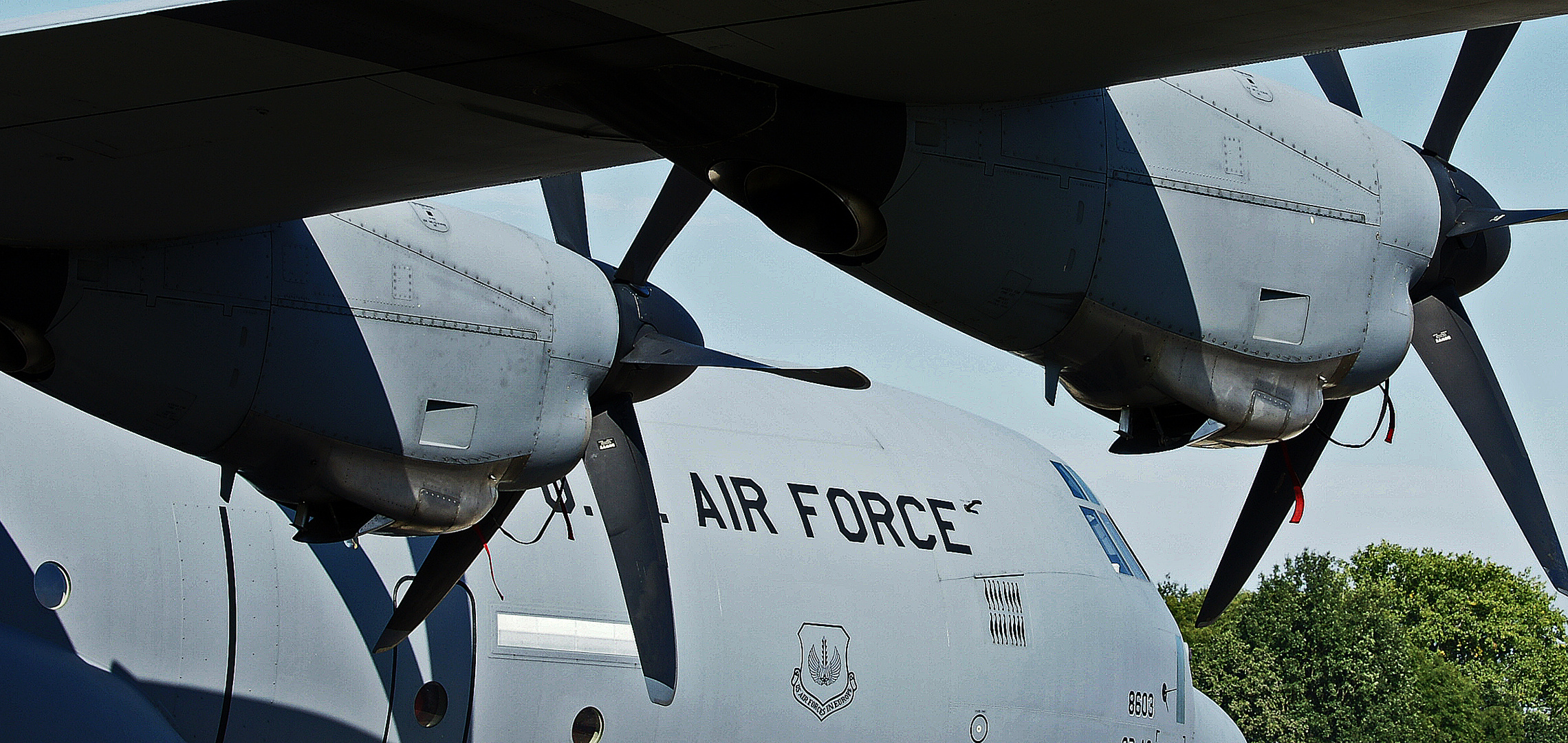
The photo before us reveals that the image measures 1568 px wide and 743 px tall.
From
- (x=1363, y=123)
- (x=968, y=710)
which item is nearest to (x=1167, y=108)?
(x=1363, y=123)

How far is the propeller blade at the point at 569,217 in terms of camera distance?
25.5 ft

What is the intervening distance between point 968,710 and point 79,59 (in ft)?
27.8

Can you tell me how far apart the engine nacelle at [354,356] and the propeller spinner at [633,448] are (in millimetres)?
270

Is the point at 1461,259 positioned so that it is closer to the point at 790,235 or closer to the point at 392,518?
the point at 790,235

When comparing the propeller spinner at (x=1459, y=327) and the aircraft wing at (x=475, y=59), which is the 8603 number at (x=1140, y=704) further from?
the aircraft wing at (x=475, y=59)

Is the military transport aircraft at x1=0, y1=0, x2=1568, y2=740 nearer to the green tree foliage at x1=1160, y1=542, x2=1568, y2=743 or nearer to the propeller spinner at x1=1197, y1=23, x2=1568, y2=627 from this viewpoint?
the propeller spinner at x1=1197, y1=23, x2=1568, y2=627

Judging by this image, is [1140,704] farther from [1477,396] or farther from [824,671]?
[1477,396]

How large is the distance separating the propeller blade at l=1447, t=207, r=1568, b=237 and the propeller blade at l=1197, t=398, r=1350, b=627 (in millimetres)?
910

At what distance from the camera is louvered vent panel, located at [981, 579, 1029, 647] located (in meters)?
11.3

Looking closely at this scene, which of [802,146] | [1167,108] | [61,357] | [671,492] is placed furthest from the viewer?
[671,492]

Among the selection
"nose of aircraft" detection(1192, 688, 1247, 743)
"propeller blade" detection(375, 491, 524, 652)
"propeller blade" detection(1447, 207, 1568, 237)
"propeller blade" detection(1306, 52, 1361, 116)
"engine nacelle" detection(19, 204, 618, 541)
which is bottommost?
"nose of aircraft" detection(1192, 688, 1247, 743)

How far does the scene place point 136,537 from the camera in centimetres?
732

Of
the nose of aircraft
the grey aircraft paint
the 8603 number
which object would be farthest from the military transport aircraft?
the nose of aircraft

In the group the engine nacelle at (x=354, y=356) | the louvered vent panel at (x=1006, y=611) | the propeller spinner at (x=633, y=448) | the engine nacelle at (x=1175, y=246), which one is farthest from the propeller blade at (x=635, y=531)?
the louvered vent panel at (x=1006, y=611)
